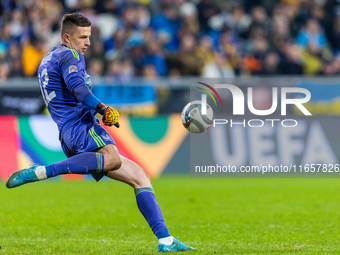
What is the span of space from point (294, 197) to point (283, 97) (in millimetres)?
2952

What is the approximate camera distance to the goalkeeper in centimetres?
502

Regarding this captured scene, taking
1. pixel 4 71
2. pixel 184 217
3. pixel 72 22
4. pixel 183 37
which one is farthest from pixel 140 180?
pixel 183 37

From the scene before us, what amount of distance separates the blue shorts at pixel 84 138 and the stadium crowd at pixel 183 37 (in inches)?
332

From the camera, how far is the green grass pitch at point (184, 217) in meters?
5.85

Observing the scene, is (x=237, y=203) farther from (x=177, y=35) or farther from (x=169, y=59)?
(x=177, y=35)

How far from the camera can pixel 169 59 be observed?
14.1 meters

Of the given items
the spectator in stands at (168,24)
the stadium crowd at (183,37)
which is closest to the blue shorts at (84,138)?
the stadium crowd at (183,37)

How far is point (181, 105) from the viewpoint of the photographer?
12562mm

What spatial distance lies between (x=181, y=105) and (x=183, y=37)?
9.03 feet

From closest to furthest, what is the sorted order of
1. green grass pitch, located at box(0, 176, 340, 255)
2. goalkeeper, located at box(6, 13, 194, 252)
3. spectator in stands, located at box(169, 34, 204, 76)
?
goalkeeper, located at box(6, 13, 194, 252) < green grass pitch, located at box(0, 176, 340, 255) < spectator in stands, located at box(169, 34, 204, 76)

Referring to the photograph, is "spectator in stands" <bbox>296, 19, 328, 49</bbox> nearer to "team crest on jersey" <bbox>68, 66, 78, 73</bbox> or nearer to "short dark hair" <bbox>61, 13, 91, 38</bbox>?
"short dark hair" <bbox>61, 13, 91, 38</bbox>

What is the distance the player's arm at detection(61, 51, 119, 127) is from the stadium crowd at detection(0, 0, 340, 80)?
8513 mm

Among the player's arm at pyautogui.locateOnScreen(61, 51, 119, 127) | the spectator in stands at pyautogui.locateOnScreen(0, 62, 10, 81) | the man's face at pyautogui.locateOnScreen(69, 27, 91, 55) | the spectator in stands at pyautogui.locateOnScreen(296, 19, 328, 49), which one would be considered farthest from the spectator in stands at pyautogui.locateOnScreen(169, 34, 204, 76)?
the player's arm at pyautogui.locateOnScreen(61, 51, 119, 127)

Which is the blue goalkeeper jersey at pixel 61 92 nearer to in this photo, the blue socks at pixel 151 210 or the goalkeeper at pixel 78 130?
the goalkeeper at pixel 78 130
